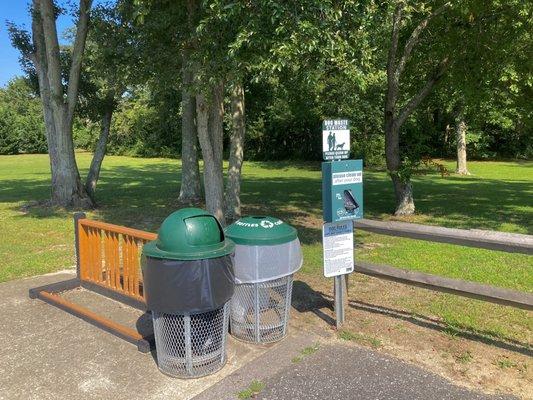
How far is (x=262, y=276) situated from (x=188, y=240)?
2.80ft

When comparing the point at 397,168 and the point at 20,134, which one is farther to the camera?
the point at 20,134

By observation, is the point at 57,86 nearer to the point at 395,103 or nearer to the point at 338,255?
the point at 395,103

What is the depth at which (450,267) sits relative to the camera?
A: 7.00 metres

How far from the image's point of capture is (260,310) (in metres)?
4.26

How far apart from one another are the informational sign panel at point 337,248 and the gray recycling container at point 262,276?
274 millimetres

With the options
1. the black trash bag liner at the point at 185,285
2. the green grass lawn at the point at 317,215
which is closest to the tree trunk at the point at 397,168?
the green grass lawn at the point at 317,215

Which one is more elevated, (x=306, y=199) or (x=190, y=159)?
(x=190, y=159)

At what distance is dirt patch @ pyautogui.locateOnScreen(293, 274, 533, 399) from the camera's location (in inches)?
144

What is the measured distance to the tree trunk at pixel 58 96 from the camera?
11.9 metres

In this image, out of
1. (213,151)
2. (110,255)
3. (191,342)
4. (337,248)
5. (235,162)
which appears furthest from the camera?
(235,162)

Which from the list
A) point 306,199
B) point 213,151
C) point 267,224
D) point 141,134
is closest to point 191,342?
point 267,224

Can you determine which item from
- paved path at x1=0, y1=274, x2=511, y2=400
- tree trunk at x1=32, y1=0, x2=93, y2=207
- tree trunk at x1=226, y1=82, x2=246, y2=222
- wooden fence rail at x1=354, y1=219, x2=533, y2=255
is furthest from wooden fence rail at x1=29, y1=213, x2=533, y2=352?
tree trunk at x1=32, y1=0, x2=93, y2=207

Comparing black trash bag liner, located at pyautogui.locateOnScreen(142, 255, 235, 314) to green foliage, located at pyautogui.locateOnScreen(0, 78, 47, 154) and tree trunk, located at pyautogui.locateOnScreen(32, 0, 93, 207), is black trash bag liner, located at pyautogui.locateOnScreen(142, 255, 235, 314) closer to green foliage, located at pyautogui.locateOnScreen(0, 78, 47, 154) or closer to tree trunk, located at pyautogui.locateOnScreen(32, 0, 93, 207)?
tree trunk, located at pyautogui.locateOnScreen(32, 0, 93, 207)

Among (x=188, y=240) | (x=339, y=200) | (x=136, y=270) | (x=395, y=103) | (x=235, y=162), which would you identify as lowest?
(x=136, y=270)
